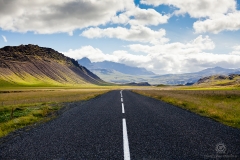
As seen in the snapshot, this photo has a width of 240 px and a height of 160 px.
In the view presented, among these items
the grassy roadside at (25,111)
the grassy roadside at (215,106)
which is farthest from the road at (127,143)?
the grassy roadside at (215,106)

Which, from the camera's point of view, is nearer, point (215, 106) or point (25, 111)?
point (25, 111)

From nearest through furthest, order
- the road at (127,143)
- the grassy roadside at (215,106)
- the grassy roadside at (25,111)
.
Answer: the road at (127,143) < the grassy roadside at (25,111) < the grassy roadside at (215,106)

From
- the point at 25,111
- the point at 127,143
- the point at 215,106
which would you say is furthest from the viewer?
the point at 215,106

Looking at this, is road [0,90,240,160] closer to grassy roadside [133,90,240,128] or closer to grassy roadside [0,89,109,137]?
grassy roadside [0,89,109,137]

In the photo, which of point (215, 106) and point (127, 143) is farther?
point (215, 106)

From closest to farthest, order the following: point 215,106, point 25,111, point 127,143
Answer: point 127,143, point 25,111, point 215,106

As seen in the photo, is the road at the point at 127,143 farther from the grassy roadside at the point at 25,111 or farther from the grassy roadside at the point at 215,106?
the grassy roadside at the point at 215,106

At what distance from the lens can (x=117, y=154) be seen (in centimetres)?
614

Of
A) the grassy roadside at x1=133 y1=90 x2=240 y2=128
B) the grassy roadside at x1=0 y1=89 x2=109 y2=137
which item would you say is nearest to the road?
the grassy roadside at x1=0 y1=89 x2=109 y2=137

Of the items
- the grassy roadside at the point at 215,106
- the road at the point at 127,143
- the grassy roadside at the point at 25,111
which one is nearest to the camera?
the road at the point at 127,143

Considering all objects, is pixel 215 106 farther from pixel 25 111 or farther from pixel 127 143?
pixel 25 111

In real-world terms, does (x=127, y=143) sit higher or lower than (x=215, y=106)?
higher

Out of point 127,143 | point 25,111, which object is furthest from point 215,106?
point 25,111

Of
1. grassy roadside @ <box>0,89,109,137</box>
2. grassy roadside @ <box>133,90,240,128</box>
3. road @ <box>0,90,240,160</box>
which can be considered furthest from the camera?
grassy roadside @ <box>133,90,240,128</box>
